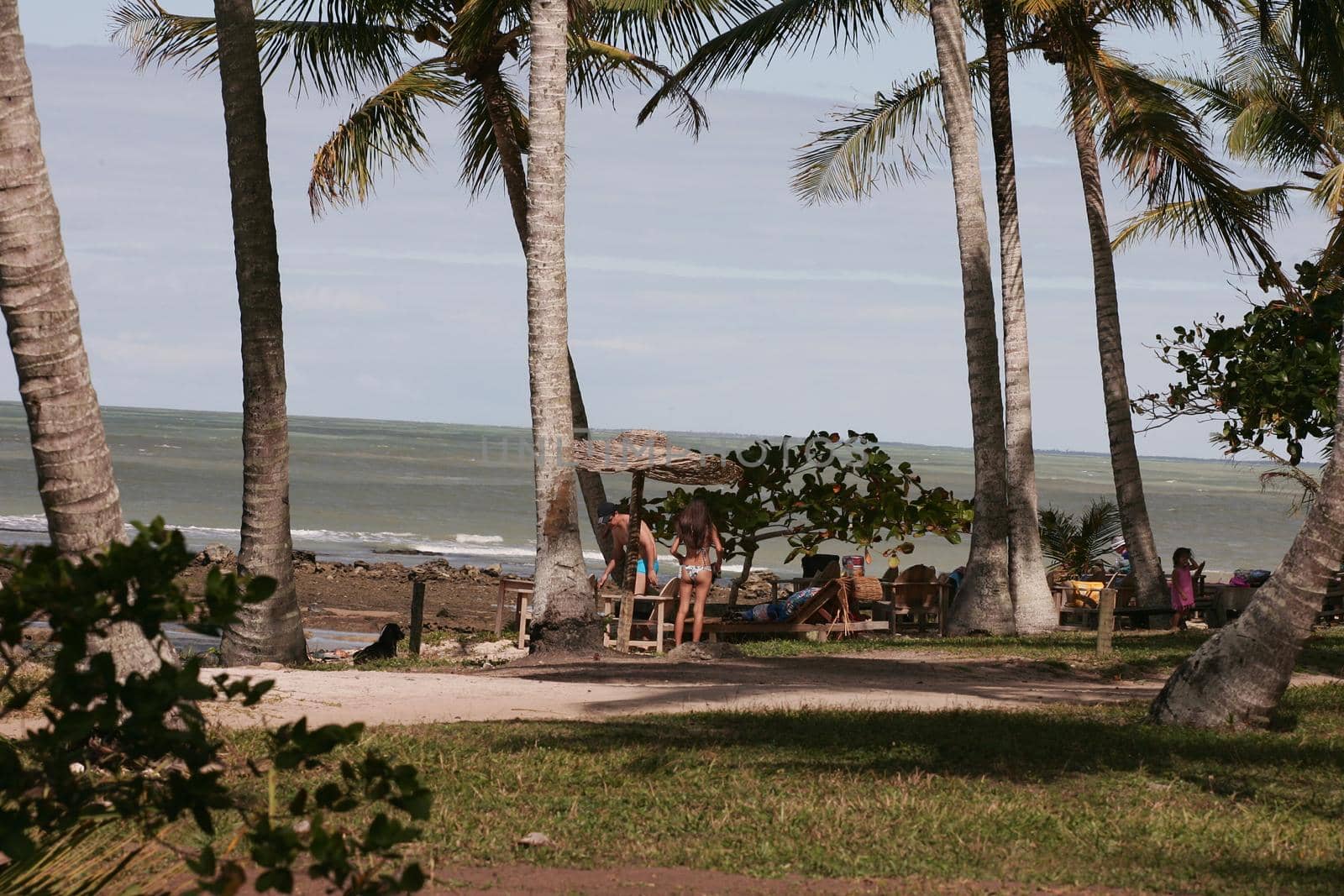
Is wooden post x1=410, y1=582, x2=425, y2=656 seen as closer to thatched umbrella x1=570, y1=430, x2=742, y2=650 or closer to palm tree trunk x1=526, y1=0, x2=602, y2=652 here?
palm tree trunk x1=526, y1=0, x2=602, y2=652

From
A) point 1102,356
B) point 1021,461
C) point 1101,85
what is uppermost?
point 1101,85

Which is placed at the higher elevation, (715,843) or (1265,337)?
(1265,337)

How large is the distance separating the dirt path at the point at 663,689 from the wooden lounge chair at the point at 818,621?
6.65 ft

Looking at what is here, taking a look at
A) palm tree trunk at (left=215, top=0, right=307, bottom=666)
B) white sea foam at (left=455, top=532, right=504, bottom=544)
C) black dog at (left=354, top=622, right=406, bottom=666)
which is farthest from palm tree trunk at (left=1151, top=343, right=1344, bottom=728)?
white sea foam at (left=455, top=532, right=504, bottom=544)

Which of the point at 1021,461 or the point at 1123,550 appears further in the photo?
the point at 1123,550

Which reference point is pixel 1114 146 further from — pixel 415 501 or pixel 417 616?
pixel 415 501

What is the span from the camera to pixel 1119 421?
16.9 meters

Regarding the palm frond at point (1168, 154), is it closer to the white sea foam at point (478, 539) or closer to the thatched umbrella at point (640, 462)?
the thatched umbrella at point (640, 462)

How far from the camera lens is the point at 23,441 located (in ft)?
247

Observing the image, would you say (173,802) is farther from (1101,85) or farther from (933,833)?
(1101,85)

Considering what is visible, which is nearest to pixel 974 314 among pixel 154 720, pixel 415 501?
pixel 154 720

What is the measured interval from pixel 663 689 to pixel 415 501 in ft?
133

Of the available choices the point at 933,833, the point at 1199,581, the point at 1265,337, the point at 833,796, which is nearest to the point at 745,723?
the point at 833,796

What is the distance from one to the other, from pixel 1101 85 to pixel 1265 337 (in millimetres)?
3194
